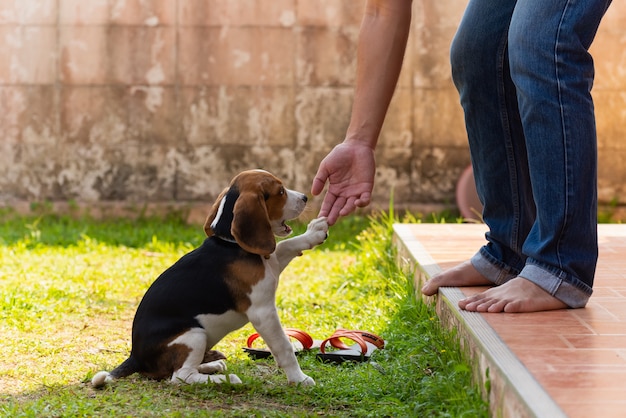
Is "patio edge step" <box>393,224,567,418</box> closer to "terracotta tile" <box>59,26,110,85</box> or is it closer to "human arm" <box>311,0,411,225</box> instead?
"human arm" <box>311,0,411,225</box>

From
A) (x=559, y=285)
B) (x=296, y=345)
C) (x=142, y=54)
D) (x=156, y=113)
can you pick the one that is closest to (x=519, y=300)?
(x=559, y=285)

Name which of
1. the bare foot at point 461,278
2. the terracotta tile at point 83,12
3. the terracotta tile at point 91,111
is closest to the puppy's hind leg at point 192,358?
the bare foot at point 461,278

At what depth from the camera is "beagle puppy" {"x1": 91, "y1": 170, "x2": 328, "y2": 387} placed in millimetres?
3211

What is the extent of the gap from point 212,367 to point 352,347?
652 mm

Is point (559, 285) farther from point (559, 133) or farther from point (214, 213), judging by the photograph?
point (214, 213)

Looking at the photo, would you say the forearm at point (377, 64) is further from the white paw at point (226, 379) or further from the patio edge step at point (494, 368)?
the white paw at point (226, 379)

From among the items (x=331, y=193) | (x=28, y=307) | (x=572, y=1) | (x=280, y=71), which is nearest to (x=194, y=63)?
(x=280, y=71)

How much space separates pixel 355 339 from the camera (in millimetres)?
3684

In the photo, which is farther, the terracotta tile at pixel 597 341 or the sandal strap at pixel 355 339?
the sandal strap at pixel 355 339

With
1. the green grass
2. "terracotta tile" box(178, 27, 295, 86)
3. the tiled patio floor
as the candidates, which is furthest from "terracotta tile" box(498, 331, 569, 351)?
"terracotta tile" box(178, 27, 295, 86)

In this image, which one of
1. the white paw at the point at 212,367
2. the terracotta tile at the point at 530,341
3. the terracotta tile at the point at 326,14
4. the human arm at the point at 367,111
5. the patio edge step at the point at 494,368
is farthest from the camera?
the terracotta tile at the point at 326,14

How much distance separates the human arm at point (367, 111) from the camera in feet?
11.7

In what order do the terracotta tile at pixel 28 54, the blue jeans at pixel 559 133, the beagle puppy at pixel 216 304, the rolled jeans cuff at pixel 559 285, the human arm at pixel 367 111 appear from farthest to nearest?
the terracotta tile at pixel 28 54
the human arm at pixel 367 111
the beagle puppy at pixel 216 304
the rolled jeans cuff at pixel 559 285
the blue jeans at pixel 559 133

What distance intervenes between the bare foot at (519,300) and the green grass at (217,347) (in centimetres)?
20
